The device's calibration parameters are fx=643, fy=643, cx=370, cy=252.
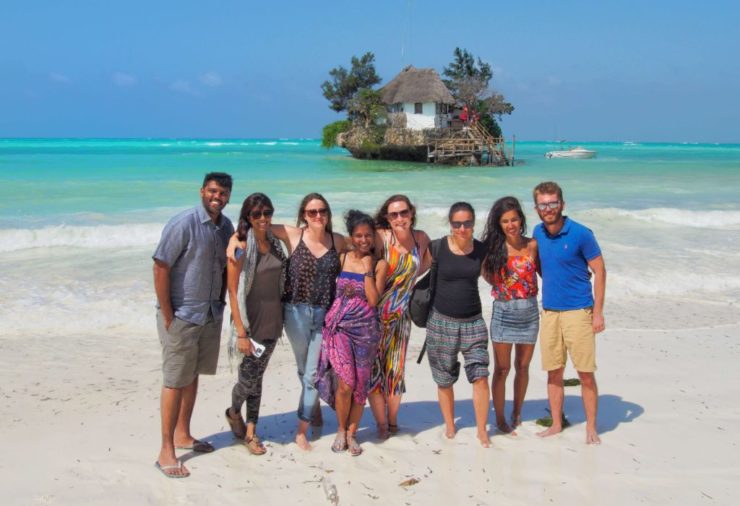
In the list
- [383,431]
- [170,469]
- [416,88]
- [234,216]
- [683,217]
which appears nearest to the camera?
[170,469]

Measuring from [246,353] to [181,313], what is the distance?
0.47 metres

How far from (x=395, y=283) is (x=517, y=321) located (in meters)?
0.82

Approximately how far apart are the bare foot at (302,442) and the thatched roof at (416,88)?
4271 cm

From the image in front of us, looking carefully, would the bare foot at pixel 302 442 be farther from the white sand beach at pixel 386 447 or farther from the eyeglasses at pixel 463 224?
the eyeglasses at pixel 463 224

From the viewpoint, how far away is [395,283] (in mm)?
4023

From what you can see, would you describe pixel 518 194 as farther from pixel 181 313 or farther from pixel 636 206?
pixel 181 313

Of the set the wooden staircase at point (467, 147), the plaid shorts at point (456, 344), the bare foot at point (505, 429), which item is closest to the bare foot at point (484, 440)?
the bare foot at point (505, 429)

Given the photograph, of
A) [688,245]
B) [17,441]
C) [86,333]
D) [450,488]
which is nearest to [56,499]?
[17,441]

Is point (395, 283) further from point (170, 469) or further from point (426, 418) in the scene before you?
point (170, 469)

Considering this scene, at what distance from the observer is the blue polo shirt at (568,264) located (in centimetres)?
396

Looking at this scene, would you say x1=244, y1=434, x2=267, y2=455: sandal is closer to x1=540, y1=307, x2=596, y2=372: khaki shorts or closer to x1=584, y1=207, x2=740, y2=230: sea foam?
x1=540, y1=307, x2=596, y2=372: khaki shorts

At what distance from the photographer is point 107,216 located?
16875mm

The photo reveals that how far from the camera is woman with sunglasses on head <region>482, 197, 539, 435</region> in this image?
159 inches

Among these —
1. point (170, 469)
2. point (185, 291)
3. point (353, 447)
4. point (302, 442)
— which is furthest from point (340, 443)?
point (185, 291)
